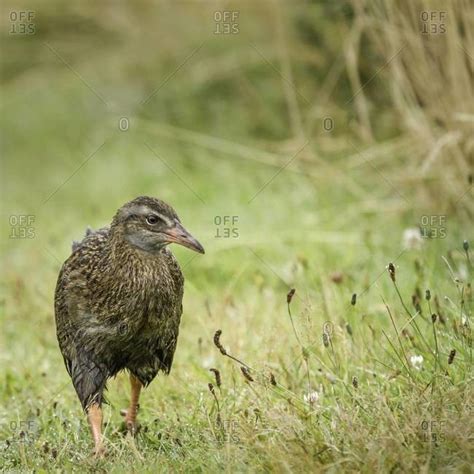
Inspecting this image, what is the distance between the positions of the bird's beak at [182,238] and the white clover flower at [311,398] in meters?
0.78

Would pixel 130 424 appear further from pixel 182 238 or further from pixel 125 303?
pixel 182 238

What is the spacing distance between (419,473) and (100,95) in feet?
29.5

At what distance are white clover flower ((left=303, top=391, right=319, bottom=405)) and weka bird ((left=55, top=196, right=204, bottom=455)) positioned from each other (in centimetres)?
74

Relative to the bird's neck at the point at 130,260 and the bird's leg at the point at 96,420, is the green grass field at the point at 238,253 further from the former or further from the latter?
the bird's neck at the point at 130,260

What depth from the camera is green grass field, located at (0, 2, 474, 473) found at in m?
→ 4.23

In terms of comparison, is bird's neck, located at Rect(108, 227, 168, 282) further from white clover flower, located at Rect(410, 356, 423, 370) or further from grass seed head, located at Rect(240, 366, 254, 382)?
white clover flower, located at Rect(410, 356, 423, 370)

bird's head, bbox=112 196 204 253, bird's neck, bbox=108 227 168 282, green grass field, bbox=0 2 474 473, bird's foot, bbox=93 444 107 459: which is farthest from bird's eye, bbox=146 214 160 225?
bird's foot, bbox=93 444 107 459

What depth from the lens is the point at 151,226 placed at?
4793mm

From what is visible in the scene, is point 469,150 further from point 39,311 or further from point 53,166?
point 53,166

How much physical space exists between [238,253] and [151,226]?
2.98m

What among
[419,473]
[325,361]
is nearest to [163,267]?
[325,361]

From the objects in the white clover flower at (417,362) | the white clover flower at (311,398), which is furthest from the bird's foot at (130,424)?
the white clover flower at (417,362)

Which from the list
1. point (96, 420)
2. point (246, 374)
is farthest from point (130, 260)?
point (246, 374)

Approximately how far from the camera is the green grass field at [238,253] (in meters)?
4.23
